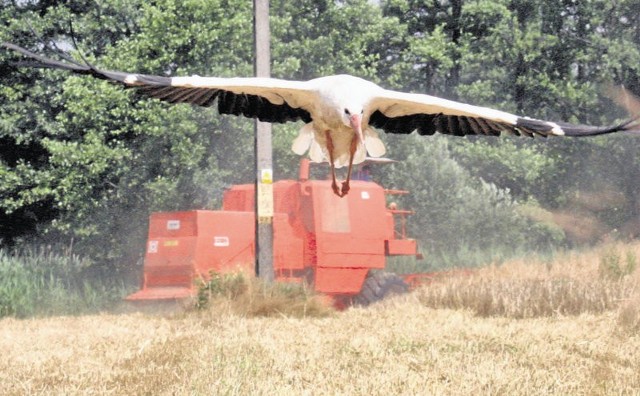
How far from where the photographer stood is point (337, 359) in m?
6.10

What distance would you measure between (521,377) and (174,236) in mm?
7132

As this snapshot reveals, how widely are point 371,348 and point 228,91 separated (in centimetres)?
237

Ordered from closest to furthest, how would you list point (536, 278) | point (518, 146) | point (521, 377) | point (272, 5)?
1. point (521, 377)
2. point (536, 278)
3. point (272, 5)
4. point (518, 146)

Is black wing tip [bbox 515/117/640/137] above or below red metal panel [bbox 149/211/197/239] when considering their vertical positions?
above

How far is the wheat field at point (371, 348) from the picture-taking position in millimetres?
5195

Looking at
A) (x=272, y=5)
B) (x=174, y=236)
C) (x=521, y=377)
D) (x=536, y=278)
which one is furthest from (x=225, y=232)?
(x=272, y=5)

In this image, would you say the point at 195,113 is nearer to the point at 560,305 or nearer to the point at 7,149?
the point at 7,149

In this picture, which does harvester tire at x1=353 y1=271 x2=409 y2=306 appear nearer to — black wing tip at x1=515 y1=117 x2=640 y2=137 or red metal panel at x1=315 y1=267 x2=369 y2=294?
red metal panel at x1=315 y1=267 x2=369 y2=294

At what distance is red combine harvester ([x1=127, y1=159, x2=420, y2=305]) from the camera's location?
11.6 metres

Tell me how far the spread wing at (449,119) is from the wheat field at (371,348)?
5.16ft

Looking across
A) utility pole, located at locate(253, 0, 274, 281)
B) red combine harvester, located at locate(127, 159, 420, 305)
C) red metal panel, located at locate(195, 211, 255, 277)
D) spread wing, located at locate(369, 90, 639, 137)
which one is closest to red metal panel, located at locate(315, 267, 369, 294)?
red combine harvester, located at locate(127, 159, 420, 305)

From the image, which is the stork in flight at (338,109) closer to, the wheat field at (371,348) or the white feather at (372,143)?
the white feather at (372,143)

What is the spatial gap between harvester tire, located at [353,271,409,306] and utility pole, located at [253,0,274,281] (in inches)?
72.8

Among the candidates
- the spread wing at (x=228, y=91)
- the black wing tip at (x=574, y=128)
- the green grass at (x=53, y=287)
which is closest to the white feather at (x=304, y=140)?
the spread wing at (x=228, y=91)
